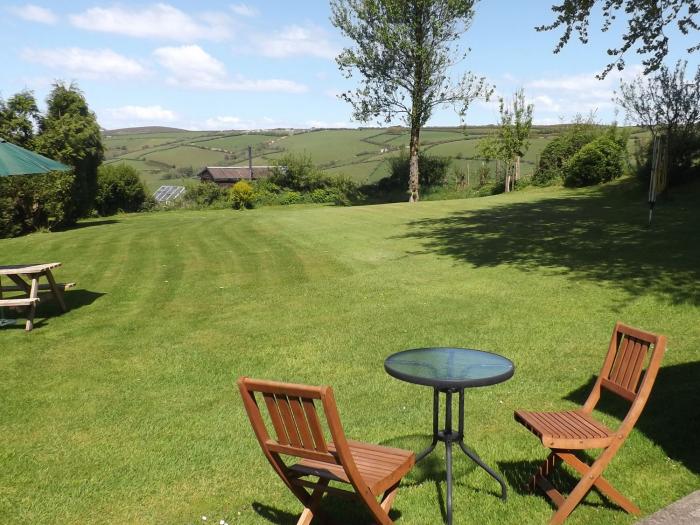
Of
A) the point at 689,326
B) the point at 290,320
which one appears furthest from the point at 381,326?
the point at 689,326

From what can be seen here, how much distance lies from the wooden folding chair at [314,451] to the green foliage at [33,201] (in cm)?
2559

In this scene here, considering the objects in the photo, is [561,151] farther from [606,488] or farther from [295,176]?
[606,488]

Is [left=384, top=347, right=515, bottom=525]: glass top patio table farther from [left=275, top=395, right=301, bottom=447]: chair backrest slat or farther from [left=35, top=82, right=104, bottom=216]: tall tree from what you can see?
[left=35, top=82, right=104, bottom=216]: tall tree

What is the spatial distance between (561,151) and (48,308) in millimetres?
27629

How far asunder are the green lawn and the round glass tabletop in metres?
0.99

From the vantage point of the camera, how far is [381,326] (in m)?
9.40

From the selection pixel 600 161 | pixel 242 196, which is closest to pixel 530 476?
pixel 600 161

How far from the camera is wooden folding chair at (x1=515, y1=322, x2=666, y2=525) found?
13.4 ft

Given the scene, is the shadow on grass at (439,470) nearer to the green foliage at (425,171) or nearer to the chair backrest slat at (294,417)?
the chair backrest slat at (294,417)

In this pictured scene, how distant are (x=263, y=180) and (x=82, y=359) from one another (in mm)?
39001

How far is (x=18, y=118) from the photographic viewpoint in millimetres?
26062

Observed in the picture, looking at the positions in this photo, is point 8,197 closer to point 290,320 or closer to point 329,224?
point 329,224

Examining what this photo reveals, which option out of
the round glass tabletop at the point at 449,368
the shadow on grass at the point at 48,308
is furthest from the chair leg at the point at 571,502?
the shadow on grass at the point at 48,308

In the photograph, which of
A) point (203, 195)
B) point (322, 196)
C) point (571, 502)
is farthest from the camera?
point (203, 195)
